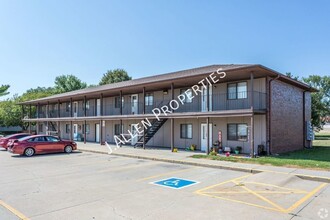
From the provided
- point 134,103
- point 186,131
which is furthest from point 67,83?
point 186,131

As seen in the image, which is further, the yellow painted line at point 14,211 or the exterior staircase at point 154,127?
the exterior staircase at point 154,127

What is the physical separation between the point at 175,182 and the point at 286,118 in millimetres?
13072

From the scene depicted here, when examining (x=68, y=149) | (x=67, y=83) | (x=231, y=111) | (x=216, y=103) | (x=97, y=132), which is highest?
(x=67, y=83)

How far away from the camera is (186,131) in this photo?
21.6m

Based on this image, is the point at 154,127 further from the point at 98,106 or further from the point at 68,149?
the point at 98,106

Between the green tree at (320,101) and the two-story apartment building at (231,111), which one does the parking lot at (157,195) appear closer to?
the two-story apartment building at (231,111)

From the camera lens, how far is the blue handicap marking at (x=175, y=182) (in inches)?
358

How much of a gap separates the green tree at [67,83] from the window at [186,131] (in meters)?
51.4

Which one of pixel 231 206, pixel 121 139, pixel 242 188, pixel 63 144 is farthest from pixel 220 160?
pixel 121 139

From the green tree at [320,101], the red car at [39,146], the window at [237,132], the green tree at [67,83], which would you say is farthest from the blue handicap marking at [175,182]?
the green tree at [67,83]

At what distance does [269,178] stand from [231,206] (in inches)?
156

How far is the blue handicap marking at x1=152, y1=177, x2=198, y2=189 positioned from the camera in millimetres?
9086

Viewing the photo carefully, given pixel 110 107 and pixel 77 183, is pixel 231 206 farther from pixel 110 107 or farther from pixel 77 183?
pixel 110 107

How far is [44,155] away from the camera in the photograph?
18328 mm
